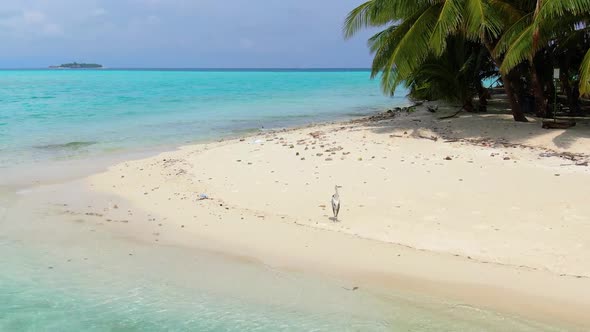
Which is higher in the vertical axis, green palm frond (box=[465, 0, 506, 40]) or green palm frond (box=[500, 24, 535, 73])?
green palm frond (box=[465, 0, 506, 40])

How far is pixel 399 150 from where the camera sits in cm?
1072

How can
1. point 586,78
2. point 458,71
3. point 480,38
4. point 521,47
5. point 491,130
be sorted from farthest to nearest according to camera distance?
point 458,71 → point 480,38 → point 491,130 → point 521,47 → point 586,78

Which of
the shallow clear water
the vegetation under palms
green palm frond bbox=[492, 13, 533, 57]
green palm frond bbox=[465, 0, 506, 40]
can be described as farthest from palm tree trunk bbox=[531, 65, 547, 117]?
the shallow clear water

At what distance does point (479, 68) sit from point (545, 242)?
10.4 meters

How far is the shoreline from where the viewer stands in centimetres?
530

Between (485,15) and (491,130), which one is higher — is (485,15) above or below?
above

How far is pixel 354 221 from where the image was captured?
7.14 meters

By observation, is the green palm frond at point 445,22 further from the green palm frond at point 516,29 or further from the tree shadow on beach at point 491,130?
the tree shadow on beach at point 491,130

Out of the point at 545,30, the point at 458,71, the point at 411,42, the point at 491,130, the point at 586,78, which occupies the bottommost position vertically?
the point at 491,130

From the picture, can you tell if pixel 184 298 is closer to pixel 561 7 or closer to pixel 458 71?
pixel 561 7

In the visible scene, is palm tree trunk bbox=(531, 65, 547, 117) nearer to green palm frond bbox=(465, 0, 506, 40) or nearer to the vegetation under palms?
the vegetation under palms

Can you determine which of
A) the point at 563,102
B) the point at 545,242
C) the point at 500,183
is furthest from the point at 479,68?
the point at 545,242

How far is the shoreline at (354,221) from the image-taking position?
530cm

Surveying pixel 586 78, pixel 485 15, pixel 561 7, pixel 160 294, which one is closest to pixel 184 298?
pixel 160 294
